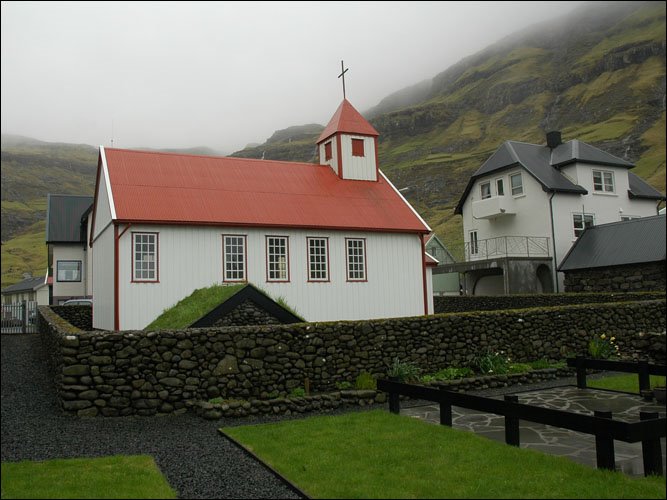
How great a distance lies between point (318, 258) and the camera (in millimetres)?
20969

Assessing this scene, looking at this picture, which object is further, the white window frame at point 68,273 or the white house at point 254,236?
the white window frame at point 68,273

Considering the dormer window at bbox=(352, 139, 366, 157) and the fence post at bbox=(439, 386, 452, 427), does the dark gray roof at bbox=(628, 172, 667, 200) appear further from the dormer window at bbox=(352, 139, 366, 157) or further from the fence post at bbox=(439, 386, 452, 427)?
the fence post at bbox=(439, 386, 452, 427)

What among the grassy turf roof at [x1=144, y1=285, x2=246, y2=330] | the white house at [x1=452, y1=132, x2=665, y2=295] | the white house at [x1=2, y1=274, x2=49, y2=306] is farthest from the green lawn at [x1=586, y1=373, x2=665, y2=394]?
the white house at [x1=2, y1=274, x2=49, y2=306]

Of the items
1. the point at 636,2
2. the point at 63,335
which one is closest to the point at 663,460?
the point at 636,2

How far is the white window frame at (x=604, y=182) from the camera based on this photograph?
1292 inches

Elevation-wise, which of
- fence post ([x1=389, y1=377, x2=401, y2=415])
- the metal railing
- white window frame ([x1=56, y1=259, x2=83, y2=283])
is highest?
white window frame ([x1=56, y1=259, x2=83, y2=283])

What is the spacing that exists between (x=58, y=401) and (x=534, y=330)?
470 inches

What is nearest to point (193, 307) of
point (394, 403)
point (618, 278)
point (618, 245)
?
point (394, 403)

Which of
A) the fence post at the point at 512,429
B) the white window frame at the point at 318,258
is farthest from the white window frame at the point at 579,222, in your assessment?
the fence post at the point at 512,429

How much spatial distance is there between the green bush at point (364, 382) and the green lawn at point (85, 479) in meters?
5.89

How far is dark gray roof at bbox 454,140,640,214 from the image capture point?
31.8 meters

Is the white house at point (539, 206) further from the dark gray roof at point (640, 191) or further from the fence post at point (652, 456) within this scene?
the fence post at point (652, 456)

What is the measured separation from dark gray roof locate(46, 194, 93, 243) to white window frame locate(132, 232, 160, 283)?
25.5 meters

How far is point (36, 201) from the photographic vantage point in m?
125
